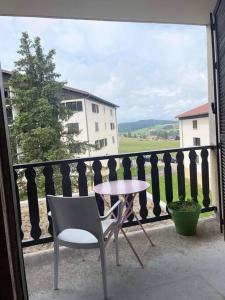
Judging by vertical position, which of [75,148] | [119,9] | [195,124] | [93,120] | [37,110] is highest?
[119,9]

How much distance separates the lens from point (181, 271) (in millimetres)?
2188

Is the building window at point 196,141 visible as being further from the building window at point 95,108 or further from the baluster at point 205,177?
the building window at point 95,108

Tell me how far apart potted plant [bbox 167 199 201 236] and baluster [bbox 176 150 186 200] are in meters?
0.25

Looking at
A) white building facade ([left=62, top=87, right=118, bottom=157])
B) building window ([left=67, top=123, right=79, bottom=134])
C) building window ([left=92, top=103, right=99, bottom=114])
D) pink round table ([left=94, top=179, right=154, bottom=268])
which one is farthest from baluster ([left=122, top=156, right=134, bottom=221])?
building window ([left=67, top=123, right=79, bottom=134])

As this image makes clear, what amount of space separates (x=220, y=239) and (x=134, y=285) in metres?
1.15

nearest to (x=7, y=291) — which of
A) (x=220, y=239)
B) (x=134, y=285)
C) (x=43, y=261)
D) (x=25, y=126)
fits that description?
(x=134, y=285)

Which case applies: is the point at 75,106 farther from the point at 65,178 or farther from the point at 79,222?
the point at 79,222

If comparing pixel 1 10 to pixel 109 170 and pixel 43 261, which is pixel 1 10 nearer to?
pixel 109 170

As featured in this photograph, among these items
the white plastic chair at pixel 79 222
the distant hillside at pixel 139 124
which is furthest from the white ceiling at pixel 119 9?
the white plastic chair at pixel 79 222

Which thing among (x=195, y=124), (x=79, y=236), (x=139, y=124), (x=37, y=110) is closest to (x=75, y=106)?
(x=37, y=110)

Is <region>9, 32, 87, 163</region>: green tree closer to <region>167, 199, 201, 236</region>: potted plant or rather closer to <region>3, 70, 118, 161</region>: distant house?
<region>3, 70, 118, 161</region>: distant house

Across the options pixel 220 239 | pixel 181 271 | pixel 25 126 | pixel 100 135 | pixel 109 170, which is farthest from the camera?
pixel 25 126

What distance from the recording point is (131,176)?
3008 millimetres

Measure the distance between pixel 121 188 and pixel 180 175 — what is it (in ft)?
3.31
